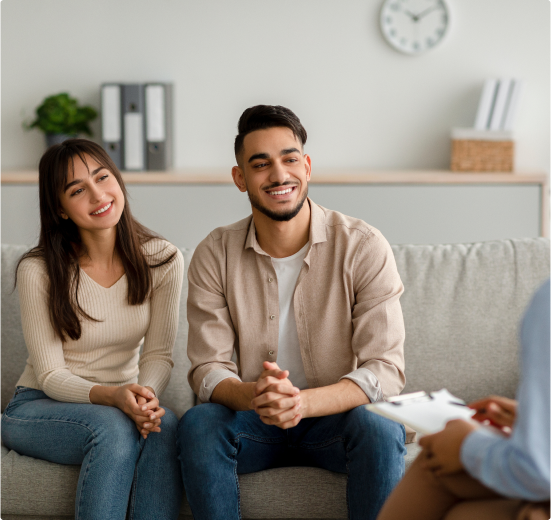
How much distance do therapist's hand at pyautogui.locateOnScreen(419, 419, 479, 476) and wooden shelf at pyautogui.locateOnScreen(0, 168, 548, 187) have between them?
85.0 inches

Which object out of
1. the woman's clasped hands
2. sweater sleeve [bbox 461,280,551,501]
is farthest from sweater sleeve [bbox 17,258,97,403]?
sweater sleeve [bbox 461,280,551,501]

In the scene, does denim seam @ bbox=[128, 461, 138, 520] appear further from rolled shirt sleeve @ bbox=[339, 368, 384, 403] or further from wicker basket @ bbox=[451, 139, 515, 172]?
wicker basket @ bbox=[451, 139, 515, 172]

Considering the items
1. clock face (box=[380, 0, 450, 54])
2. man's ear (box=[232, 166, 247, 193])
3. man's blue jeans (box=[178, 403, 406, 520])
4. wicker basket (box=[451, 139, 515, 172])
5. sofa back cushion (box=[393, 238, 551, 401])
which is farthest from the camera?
clock face (box=[380, 0, 450, 54])

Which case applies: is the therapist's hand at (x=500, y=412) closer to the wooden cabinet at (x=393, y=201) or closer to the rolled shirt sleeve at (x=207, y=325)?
the rolled shirt sleeve at (x=207, y=325)

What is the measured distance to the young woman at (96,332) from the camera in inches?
59.3

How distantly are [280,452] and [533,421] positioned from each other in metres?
0.88

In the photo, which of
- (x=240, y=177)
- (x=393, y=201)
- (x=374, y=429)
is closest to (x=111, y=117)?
(x=393, y=201)

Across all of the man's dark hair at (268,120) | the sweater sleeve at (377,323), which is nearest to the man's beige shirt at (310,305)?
the sweater sleeve at (377,323)

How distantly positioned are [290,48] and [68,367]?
7.40ft

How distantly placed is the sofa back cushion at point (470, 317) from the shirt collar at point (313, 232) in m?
0.39

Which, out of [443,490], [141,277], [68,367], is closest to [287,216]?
[141,277]

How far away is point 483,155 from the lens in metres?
3.14

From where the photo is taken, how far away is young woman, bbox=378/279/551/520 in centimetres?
78

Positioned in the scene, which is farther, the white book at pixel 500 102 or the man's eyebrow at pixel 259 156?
the white book at pixel 500 102
